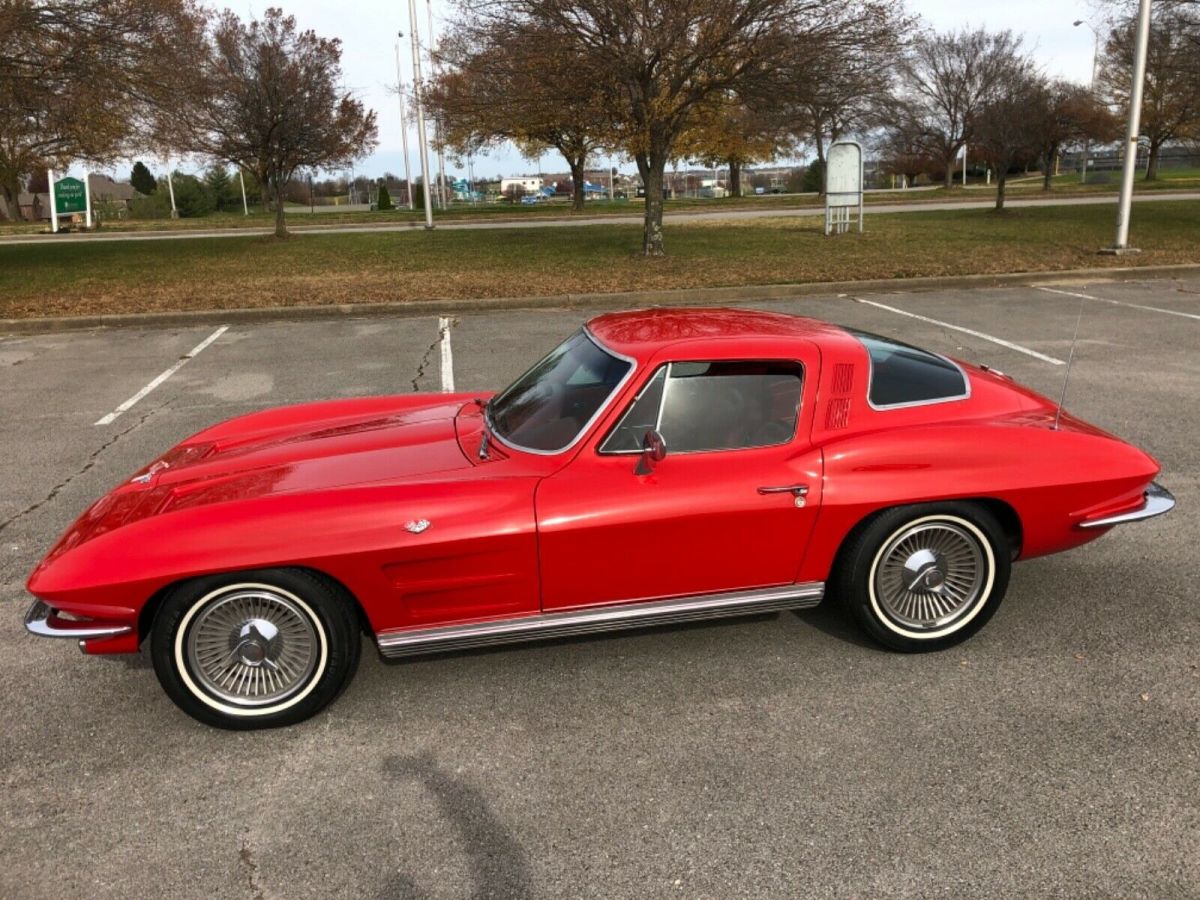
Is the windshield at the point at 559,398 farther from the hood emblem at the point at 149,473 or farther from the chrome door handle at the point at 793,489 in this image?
the hood emblem at the point at 149,473

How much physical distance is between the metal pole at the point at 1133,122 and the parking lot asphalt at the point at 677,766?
1276cm

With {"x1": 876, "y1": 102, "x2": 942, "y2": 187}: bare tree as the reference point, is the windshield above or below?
below

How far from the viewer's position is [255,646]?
Answer: 2.91m

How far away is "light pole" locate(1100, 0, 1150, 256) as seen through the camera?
13789 millimetres

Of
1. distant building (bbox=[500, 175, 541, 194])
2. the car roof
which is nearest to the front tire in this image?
the car roof

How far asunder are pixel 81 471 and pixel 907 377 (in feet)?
16.6

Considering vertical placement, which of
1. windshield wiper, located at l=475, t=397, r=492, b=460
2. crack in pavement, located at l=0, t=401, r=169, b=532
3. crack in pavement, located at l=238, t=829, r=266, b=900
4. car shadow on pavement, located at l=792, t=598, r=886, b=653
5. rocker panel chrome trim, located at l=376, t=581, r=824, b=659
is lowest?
crack in pavement, located at l=238, t=829, r=266, b=900

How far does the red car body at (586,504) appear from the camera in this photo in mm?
2867

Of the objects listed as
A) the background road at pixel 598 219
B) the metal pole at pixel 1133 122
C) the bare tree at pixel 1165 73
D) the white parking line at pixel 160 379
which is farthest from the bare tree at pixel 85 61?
the bare tree at pixel 1165 73

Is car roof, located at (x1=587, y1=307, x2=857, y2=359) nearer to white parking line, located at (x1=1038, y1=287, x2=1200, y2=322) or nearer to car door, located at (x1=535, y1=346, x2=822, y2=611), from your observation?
car door, located at (x1=535, y1=346, x2=822, y2=611)

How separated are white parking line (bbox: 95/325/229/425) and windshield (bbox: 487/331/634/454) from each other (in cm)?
470

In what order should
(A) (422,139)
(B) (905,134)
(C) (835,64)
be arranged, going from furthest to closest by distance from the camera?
→ (B) (905,134)
(A) (422,139)
(C) (835,64)

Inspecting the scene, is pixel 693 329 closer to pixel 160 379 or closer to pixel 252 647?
pixel 252 647

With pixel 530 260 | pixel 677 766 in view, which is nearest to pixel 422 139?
pixel 530 260
